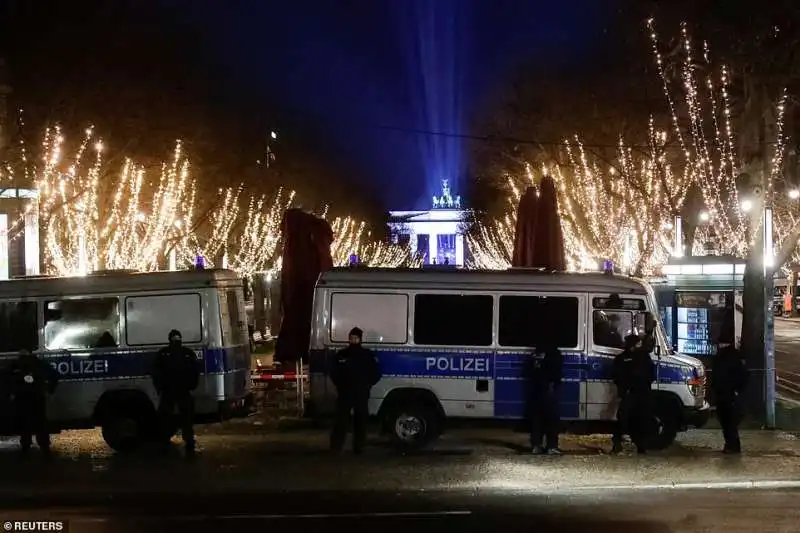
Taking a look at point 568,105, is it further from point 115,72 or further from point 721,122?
point 115,72

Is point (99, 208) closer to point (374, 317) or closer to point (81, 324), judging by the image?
point (81, 324)

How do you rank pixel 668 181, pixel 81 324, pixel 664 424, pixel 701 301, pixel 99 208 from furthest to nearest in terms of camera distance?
pixel 668 181 < pixel 99 208 < pixel 701 301 < pixel 81 324 < pixel 664 424

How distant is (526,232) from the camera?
1845cm

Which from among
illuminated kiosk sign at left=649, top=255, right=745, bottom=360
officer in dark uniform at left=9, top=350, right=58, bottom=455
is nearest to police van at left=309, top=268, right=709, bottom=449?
officer in dark uniform at left=9, top=350, right=58, bottom=455

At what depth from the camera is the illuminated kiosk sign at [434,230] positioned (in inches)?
5659

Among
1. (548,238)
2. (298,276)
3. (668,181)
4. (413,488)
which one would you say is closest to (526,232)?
(548,238)

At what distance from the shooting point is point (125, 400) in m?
13.4

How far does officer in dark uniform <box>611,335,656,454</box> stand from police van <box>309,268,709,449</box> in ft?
0.94

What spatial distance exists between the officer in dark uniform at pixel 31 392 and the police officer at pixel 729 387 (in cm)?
931

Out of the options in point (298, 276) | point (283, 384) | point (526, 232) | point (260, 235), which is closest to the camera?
point (298, 276)

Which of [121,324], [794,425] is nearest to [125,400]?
[121,324]

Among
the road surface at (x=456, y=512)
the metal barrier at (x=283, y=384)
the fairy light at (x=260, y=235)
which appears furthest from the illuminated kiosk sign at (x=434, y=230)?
the road surface at (x=456, y=512)

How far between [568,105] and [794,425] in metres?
20.7

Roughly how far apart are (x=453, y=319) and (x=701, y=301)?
11243 mm
